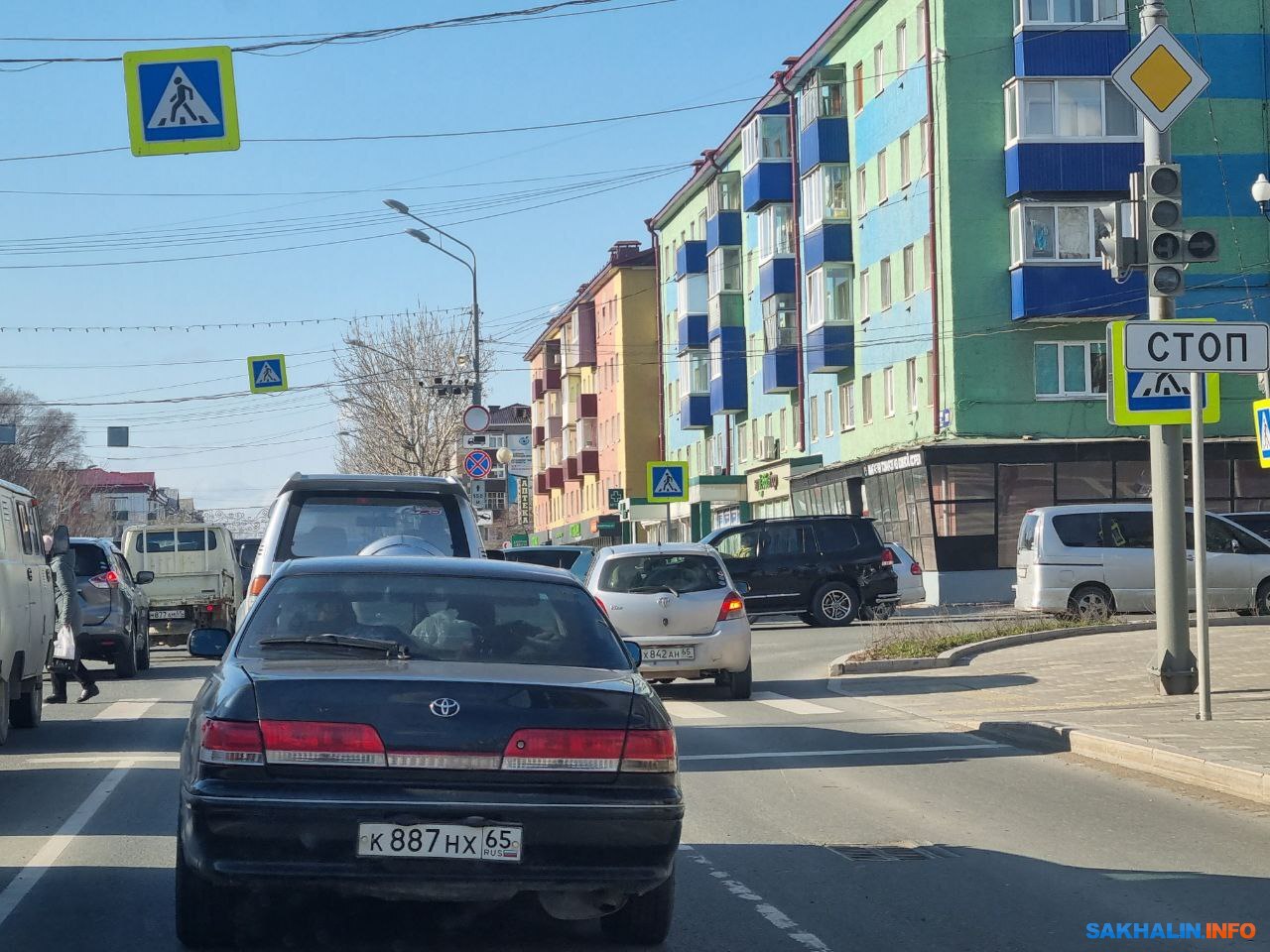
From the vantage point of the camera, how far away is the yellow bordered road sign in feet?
46.9

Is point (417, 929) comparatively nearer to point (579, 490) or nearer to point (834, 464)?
point (834, 464)

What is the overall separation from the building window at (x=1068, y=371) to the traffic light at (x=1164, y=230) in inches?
1116

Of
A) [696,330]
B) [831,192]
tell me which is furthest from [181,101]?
[696,330]

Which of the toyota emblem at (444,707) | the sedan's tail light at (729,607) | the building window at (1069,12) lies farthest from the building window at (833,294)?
the toyota emblem at (444,707)

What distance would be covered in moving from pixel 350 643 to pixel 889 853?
3458mm

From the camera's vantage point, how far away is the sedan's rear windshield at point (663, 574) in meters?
17.9

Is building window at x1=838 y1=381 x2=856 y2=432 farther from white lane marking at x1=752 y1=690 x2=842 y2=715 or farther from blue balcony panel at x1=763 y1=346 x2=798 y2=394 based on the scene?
white lane marking at x1=752 y1=690 x2=842 y2=715

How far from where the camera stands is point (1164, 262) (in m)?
14.3

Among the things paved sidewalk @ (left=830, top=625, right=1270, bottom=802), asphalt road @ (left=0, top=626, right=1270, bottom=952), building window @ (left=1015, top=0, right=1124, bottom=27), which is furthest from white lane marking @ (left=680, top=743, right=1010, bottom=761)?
building window @ (left=1015, top=0, right=1124, bottom=27)

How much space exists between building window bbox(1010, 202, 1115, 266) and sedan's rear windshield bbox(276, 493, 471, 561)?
31.0 m

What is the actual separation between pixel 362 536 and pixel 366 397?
6272 centimetres

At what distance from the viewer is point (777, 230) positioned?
56656 mm

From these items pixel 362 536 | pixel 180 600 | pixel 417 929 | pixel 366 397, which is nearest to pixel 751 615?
pixel 180 600

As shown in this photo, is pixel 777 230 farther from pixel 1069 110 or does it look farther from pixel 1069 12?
pixel 1069 12
